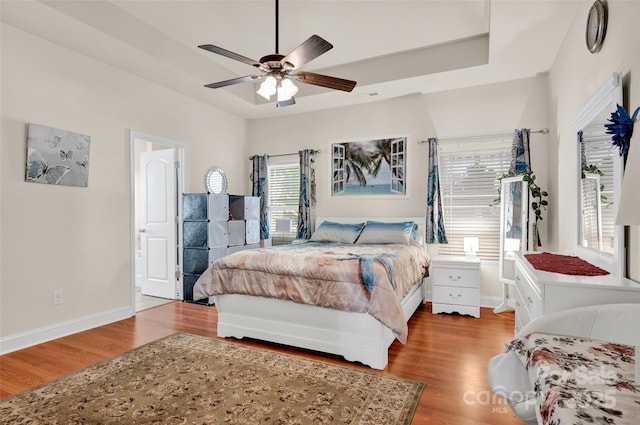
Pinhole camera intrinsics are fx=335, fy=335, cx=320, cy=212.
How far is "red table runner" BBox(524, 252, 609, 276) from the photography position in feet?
6.43

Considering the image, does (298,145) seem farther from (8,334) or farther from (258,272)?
(8,334)

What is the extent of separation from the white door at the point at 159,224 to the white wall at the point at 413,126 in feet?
5.24

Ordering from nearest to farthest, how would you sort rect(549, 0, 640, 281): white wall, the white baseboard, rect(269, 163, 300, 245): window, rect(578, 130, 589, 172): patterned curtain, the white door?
rect(549, 0, 640, 281): white wall, rect(578, 130, 589, 172): patterned curtain, the white baseboard, the white door, rect(269, 163, 300, 245): window

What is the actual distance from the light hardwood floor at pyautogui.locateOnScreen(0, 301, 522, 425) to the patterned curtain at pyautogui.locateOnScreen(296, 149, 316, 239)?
182 centimetres

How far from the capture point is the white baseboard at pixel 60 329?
290cm

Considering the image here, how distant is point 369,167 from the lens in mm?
4941

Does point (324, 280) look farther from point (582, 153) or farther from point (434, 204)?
point (434, 204)

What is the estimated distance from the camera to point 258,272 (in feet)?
9.79

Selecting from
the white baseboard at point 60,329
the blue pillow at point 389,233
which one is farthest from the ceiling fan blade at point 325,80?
the white baseboard at point 60,329

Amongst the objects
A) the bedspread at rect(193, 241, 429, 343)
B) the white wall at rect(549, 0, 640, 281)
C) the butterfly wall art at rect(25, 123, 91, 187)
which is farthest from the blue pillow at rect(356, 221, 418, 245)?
the butterfly wall art at rect(25, 123, 91, 187)

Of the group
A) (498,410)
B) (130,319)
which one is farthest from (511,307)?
(130,319)

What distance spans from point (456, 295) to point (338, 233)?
1.63m

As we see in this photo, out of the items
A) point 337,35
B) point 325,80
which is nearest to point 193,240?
point 325,80

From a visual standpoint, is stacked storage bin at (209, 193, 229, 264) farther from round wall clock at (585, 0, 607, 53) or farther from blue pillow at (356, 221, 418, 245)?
round wall clock at (585, 0, 607, 53)
